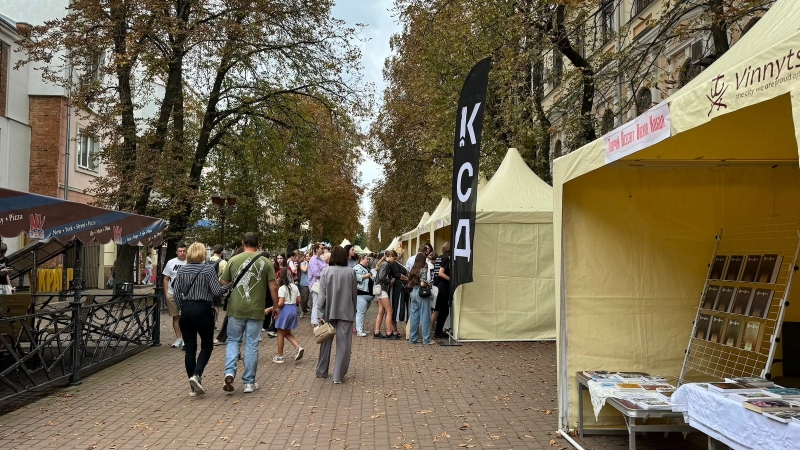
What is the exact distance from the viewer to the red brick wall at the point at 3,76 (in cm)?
2483

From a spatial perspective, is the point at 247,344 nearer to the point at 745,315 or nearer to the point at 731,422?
the point at 745,315

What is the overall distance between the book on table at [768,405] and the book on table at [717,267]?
84.5 inches

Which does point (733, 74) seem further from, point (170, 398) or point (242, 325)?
point (170, 398)

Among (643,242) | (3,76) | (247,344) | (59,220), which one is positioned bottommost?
(247,344)

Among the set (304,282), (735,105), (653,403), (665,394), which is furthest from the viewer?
(304,282)

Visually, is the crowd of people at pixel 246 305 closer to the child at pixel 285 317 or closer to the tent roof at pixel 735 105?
the child at pixel 285 317

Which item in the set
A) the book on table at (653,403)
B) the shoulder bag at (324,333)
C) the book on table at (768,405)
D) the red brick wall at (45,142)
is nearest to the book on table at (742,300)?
the book on table at (653,403)

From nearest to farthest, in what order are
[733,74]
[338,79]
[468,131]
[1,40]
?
[733,74] < [468,131] < [338,79] < [1,40]

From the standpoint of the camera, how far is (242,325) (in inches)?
312

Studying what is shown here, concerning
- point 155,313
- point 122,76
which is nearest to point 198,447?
point 155,313

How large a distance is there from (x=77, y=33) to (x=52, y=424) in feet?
49.4

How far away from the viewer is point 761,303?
5.38 meters

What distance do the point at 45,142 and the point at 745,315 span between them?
28640 mm

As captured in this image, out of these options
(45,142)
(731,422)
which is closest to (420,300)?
(731,422)
